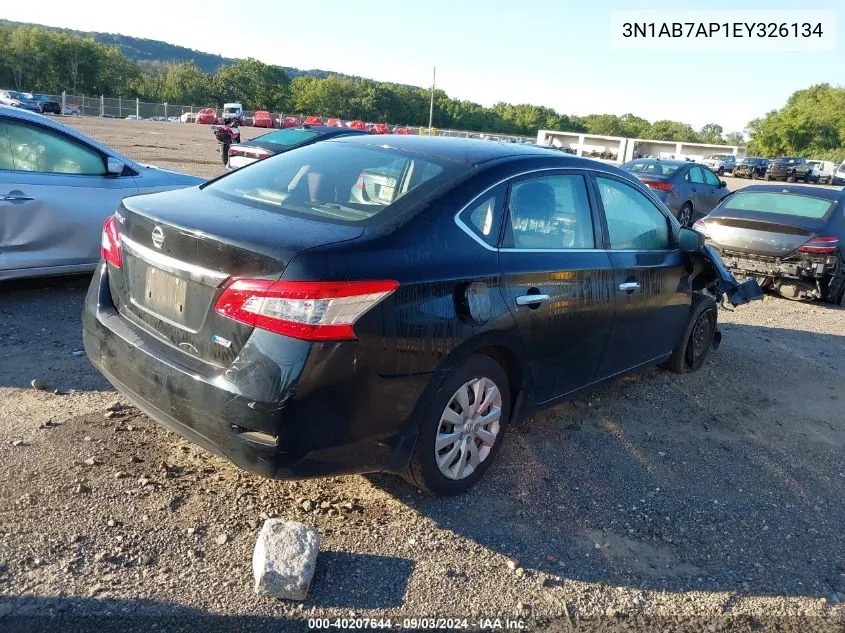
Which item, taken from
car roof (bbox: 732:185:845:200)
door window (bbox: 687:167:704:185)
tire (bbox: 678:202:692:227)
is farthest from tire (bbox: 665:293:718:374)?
door window (bbox: 687:167:704:185)

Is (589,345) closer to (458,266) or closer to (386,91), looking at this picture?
(458,266)

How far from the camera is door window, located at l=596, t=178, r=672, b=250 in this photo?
4.30 meters

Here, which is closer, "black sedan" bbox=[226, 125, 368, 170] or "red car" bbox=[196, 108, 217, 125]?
"black sedan" bbox=[226, 125, 368, 170]

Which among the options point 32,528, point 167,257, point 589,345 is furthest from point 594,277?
point 32,528

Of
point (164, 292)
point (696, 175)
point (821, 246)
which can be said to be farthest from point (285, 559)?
point (696, 175)

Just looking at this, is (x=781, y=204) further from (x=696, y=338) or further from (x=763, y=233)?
(x=696, y=338)

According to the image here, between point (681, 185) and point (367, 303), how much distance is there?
46.0ft

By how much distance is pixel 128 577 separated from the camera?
270 centimetres

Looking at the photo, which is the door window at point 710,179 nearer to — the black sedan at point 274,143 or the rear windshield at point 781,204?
the rear windshield at point 781,204

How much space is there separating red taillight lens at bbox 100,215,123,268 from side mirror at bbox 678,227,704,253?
364 centimetres

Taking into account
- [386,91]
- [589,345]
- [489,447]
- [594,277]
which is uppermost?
[386,91]

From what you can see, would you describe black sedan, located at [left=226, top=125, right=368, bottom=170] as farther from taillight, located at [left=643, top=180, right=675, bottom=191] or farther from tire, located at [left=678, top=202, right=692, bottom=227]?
tire, located at [left=678, top=202, right=692, bottom=227]

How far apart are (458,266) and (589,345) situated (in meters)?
1.28

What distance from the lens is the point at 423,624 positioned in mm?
2617
